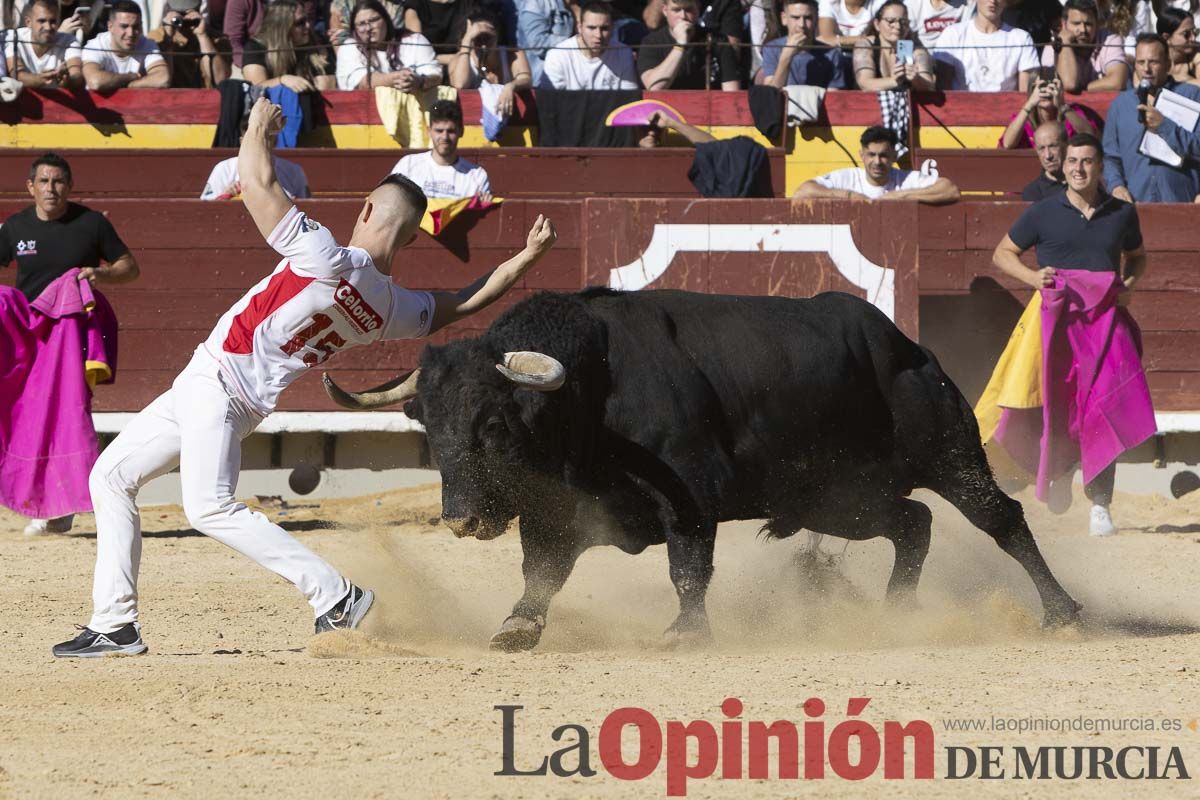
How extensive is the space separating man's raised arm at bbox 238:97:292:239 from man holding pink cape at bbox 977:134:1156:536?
3934mm

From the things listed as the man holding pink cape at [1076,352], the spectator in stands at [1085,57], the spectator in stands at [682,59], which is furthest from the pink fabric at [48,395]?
the spectator in stands at [1085,57]

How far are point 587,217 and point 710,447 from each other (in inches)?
153

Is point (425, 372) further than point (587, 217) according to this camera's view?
No

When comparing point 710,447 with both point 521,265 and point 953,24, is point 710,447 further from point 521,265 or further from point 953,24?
point 953,24

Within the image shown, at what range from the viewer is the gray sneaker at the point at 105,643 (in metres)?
4.71

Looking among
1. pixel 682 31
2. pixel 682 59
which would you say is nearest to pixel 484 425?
pixel 682 59

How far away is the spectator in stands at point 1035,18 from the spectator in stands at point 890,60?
40.0 inches

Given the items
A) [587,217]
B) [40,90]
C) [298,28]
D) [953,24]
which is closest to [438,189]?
[587,217]

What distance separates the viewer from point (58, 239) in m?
7.66

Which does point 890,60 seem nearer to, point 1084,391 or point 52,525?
point 1084,391

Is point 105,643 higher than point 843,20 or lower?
lower

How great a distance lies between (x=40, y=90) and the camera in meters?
10.0

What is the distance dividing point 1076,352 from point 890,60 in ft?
10.1

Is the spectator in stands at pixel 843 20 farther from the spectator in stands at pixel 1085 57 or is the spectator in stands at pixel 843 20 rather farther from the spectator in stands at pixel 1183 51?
the spectator in stands at pixel 1183 51
